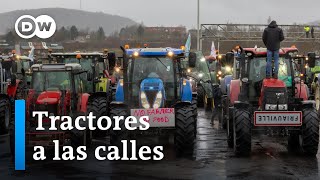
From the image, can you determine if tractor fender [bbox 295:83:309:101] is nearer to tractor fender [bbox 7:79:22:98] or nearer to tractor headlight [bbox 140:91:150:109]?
tractor headlight [bbox 140:91:150:109]

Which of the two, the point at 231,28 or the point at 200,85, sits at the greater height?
the point at 231,28

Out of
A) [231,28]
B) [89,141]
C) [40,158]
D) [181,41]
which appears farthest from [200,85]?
[181,41]

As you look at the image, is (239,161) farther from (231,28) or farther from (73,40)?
(73,40)

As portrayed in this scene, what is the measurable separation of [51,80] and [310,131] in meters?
6.07

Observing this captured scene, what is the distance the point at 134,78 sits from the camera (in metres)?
14.7

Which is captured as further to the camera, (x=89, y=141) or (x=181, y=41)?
(x=181, y=41)

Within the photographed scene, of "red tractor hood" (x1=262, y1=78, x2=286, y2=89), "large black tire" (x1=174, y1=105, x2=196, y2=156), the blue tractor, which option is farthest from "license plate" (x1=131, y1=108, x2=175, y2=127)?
"red tractor hood" (x1=262, y1=78, x2=286, y2=89)

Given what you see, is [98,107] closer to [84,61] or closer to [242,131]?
[84,61]

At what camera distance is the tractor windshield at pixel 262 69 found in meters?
14.6

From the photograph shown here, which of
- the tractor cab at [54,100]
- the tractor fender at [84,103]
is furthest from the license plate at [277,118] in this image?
the tractor fender at [84,103]

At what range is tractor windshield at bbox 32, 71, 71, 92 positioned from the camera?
14.5 m

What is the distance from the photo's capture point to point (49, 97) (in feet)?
45.3

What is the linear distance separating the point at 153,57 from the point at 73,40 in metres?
59.2

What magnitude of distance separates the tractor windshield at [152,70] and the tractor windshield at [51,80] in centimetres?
156
